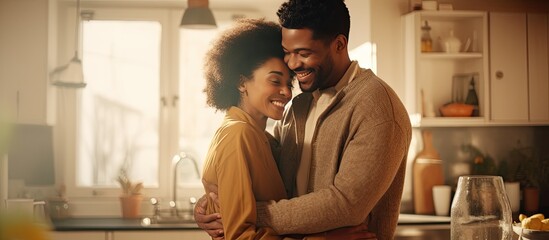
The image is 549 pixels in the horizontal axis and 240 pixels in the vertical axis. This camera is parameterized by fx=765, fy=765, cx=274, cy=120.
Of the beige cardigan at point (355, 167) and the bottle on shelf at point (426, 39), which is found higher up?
the bottle on shelf at point (426, 39)

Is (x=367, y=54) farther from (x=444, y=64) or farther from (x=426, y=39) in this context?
(x=444, y=64)

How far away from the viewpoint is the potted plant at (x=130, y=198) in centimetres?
503

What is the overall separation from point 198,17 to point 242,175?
2.65 meters

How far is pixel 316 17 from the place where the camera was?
1.88 metres

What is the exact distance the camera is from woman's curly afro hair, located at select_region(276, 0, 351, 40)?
187cm

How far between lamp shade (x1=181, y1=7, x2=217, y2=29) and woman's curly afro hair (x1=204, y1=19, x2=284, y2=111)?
7.35 feet

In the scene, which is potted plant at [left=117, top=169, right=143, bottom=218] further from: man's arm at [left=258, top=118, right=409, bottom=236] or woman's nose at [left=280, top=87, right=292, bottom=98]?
man's arm at [left=258, top=118, right=409, bottom=236]

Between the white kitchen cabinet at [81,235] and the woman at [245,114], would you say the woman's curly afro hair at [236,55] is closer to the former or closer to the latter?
the woman at [245,114]

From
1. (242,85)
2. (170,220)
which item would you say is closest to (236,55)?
(242,85)

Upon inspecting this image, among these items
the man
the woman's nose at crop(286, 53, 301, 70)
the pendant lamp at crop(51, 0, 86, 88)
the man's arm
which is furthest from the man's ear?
the pendant lamp at crop(51, 0, 86, 88)

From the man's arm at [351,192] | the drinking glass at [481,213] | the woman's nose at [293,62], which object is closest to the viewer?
the drinking glass at [481,213]

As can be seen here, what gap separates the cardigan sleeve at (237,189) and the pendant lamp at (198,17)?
254 cm

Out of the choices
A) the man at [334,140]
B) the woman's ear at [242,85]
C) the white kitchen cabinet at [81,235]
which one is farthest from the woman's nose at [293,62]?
the white kitchen cabinet at [81,235]

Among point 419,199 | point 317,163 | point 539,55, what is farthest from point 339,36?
point 539,55
